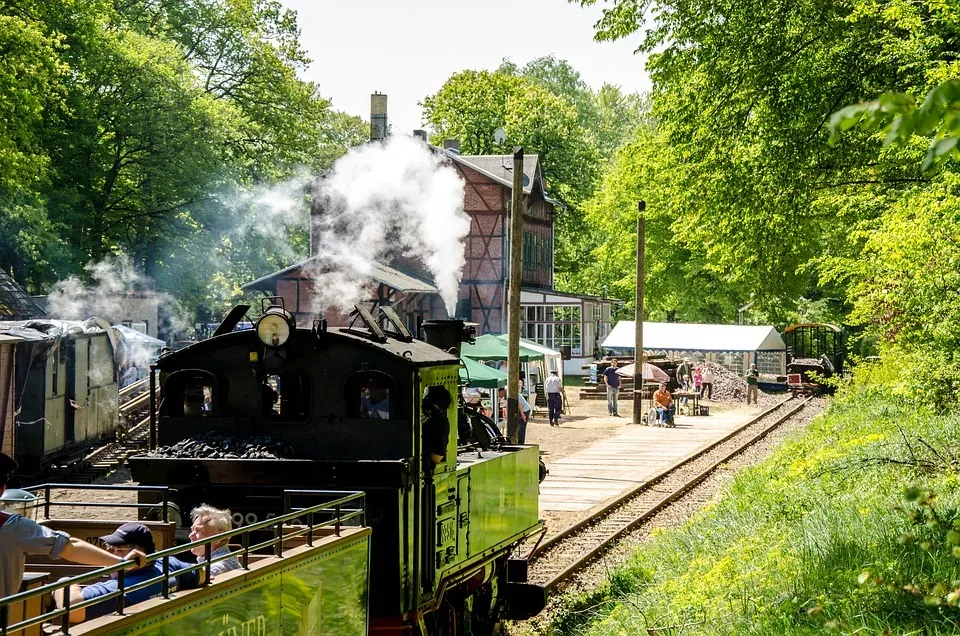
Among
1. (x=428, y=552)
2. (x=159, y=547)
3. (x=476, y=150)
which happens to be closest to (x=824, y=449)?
(x=428, y=552)

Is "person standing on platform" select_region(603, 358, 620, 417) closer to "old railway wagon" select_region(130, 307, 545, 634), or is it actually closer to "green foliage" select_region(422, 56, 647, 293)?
"green foliage" select_region(422, 56, 647, 293)

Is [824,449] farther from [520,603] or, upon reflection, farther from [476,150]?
[476,150]

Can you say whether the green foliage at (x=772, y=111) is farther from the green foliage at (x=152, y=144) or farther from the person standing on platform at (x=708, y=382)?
the person standing on platform at (x=708, y=382)

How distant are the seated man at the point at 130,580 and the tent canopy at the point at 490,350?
22586 millimetres

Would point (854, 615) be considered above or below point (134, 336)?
below

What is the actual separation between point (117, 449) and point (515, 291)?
8484 mm

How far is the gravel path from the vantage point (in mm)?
12234

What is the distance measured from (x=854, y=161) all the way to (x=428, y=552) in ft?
51.1

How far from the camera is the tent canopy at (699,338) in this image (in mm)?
50594

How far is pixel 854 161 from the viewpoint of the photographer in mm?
21672

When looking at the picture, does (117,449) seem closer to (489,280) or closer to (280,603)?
(280,603)

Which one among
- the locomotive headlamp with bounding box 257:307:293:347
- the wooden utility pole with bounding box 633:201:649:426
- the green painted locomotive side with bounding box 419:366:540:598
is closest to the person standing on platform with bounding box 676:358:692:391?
the wooden utility pole with bounding box 633:201:649:426

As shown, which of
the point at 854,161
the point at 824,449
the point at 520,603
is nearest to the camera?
the point at 520,603

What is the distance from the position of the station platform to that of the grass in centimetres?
486
